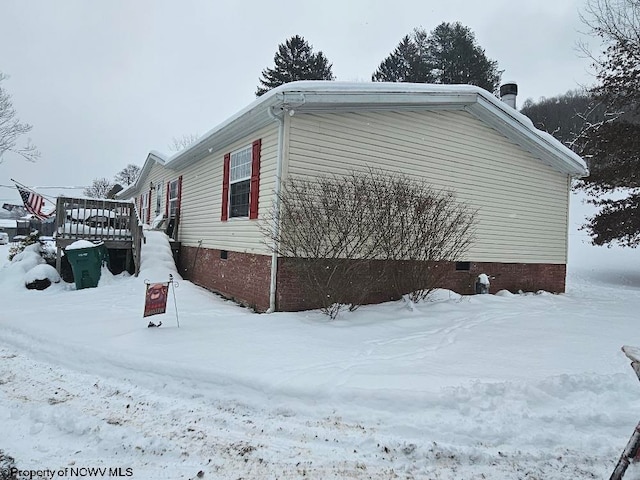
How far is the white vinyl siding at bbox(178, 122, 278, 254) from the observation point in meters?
7.25

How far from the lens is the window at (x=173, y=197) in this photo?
13.1m

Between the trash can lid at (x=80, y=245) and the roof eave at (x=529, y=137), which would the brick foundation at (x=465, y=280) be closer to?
the roof eave at (x=529, y=137)

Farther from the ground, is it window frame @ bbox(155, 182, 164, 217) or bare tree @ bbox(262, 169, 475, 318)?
window frame @ bbox(155, 182, 164, 217)

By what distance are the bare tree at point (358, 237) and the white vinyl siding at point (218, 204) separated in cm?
55

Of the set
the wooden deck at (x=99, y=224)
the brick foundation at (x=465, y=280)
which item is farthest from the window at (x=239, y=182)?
the wooden deck at (x=99, y=224)

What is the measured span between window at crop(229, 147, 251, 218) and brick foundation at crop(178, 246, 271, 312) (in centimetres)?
95

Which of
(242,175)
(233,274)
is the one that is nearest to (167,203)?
(242,175)

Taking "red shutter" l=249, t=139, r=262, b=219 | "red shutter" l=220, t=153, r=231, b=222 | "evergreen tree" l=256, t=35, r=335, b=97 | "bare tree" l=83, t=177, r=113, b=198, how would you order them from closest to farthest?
1. "red shutter" l=249, t=139, r=262, b=219
2. "red shutter" l=220, t=153, r=231, b=222
3. "evergreen tree" l=256, t=35, r=335, b=97
4. "bare tree" l=83, t=177, r=113, b=198

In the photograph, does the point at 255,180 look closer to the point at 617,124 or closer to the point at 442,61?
the point at 617,124

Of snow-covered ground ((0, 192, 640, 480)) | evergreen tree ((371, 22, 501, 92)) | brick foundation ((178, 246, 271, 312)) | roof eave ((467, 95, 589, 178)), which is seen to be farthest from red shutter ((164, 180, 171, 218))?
evergreen tree ((371, 22, 501, 92))

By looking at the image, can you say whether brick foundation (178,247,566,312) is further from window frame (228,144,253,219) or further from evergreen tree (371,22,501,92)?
evergreen tree (371,22,501,92)

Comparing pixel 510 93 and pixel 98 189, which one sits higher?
pixel 98 189

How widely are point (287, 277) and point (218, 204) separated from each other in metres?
3.61

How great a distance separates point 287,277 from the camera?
6824mm
